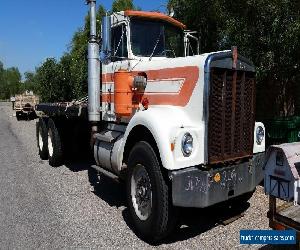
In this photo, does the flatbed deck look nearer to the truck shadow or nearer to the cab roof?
the truck shadow

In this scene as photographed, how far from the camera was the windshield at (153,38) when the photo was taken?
6.44m

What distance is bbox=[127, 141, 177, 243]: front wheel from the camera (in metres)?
4.80

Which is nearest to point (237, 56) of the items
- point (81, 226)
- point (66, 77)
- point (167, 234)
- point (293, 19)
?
point (167, 234)

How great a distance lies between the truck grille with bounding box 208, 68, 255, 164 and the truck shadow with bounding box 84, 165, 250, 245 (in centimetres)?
99

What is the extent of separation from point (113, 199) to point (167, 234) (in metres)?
2.04

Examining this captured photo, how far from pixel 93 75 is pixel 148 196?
2862 millimetres

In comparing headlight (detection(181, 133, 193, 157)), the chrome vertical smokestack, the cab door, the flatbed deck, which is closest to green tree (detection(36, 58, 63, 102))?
the chrome vertical smokestack

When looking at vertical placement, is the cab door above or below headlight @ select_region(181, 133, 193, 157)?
above

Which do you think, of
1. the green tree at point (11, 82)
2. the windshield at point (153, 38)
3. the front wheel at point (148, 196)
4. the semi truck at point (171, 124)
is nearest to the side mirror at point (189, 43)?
the semi truck at point (171, 124)

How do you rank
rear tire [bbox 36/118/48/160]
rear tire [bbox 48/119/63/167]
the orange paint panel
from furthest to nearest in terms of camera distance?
rear tire [bbox 36/118/48/160] → rear tire [bbox 48/119/63/167] → the orange paint panel

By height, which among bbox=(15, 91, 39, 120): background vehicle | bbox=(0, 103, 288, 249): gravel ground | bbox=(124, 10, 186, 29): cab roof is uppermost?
bbox=(124, 10, 186, 29): cab roof

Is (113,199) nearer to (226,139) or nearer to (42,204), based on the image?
(42,204)

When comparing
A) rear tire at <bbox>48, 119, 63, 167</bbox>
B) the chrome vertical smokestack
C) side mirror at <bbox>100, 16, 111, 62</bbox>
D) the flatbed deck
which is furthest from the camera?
rear tire at <bbox>48, 119, 63, 167</bbox>

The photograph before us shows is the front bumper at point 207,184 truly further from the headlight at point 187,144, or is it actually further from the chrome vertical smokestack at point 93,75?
the chrome vertical smokestack at point 93,75
